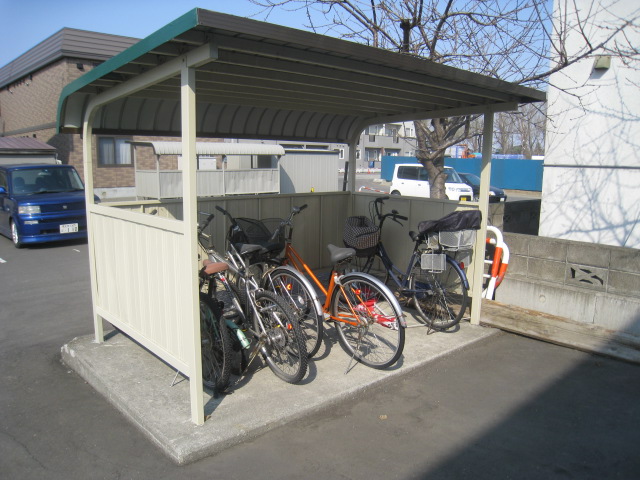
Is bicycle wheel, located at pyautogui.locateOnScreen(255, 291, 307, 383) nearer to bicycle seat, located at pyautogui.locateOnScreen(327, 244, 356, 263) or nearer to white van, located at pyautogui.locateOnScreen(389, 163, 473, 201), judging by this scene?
bicycle seat, located at pyautogui.locateOnScreen(327, 244, 356, 263)

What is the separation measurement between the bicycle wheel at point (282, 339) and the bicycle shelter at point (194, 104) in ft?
2.34

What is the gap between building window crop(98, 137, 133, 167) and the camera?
17.9 meters

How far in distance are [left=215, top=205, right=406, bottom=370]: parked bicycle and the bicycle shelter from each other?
3.34 feet

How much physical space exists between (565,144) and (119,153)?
1647 centimetres

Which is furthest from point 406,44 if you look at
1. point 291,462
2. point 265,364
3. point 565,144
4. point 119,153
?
point 119,153

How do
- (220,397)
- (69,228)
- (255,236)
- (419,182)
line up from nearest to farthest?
(220,397)
(255,236)
(69,228)
(419,182)

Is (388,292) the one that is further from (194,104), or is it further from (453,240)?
(194,104)

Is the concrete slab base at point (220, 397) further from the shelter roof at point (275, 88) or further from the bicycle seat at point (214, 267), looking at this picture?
the shelter roof at point (275, 88)

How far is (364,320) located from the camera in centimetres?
388

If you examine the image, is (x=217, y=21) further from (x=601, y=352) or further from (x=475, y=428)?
(x=601, y=352)

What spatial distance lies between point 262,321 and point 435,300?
1.98 m

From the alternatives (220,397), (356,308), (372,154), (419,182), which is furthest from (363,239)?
(372,154)

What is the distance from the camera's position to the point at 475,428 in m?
3.21

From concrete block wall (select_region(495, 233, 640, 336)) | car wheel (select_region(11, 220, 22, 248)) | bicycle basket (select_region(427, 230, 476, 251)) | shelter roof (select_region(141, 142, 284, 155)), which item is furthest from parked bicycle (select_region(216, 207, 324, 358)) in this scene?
shelter roof (select_region(141, 142, 284, 155))
